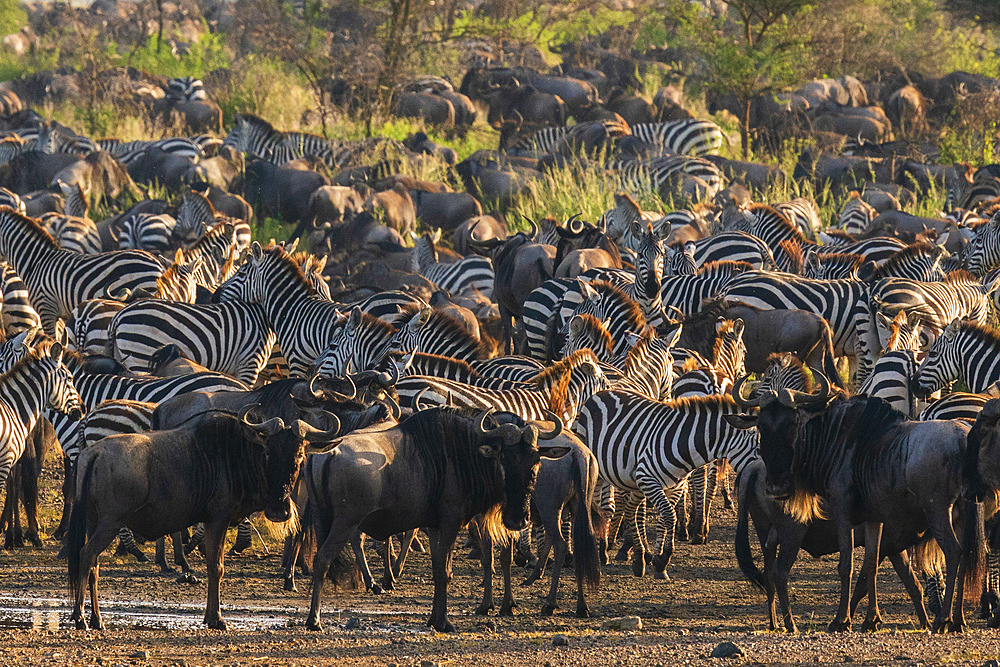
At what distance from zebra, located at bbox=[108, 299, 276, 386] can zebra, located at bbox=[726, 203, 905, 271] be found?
6691 mm

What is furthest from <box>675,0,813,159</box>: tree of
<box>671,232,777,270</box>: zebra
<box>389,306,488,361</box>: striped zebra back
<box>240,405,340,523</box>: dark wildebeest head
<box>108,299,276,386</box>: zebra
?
<box>240,405,340,523</box>: dark wildebeest head

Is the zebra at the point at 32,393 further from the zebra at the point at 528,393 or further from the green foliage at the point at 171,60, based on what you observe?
the green foliage at the point at 171,60

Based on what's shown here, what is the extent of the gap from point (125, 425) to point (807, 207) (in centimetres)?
1377

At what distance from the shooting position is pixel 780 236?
58.1ft

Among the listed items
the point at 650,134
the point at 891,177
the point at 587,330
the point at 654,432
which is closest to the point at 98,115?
the point at 650,134

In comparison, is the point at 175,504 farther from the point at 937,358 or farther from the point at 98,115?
the point at 98,115

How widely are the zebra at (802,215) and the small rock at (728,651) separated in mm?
14112

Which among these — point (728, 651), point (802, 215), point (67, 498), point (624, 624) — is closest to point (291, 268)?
point (67, 498)

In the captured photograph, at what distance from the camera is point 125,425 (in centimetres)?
865

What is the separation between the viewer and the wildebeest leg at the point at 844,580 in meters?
7.32

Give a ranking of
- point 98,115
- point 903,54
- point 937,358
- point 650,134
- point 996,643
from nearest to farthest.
Result: point 996,643 → point 937,358 → point 650,134 → point 98,115 → point 903,54

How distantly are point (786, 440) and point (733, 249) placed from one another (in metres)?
9.15

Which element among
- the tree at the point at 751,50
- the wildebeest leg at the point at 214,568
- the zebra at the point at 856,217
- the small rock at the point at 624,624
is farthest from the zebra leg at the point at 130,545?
the tree at the point at 751,50

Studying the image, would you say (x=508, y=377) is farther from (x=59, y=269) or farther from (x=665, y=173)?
(x=665, y=173)
